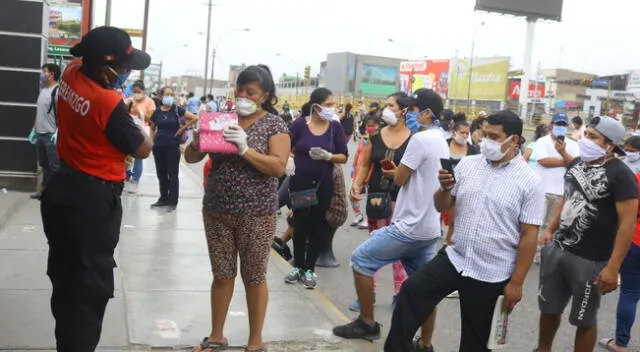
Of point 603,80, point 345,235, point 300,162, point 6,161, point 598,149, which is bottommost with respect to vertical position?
point 345,235

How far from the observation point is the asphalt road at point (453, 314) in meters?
5.46

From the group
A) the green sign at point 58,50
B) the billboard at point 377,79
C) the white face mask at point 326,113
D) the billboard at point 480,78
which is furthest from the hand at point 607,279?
the billboard at point 377,79

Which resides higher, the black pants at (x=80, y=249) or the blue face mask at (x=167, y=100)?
the blue face mask at (x=167, y=100)

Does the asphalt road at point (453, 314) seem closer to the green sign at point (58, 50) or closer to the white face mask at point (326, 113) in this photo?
the white face mask at point (326, 113)

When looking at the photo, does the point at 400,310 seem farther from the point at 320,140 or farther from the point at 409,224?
the point at 320,140

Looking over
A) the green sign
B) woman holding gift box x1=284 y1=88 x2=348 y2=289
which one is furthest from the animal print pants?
the green sign

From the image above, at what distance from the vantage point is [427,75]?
82.5m

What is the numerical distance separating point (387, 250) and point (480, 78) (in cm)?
6937

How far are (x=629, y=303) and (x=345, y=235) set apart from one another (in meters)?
4.80

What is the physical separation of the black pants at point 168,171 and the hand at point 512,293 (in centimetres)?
689

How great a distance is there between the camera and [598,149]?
14.3 ft

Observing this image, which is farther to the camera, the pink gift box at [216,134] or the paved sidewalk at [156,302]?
the paved sidewalk at [156,302]

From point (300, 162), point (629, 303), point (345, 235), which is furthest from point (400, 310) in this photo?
point (345, 235)

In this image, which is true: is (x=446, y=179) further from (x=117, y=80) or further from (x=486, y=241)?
(x=117, y=80)
